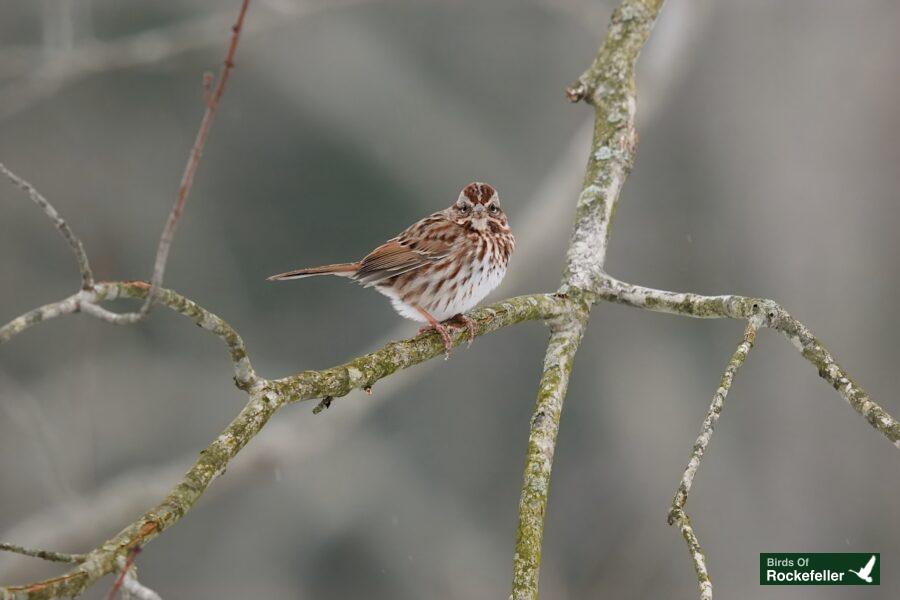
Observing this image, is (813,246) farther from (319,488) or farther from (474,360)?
(319,488)

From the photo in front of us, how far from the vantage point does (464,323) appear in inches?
161

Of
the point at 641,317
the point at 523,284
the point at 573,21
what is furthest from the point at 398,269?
the point at 573,21

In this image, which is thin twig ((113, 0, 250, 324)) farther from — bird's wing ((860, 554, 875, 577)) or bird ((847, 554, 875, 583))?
bird's wing ((860, 554, 875, 577))

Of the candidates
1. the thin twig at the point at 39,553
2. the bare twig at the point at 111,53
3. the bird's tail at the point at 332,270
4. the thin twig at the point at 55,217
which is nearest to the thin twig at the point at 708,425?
the thin twig at the point at 39,553

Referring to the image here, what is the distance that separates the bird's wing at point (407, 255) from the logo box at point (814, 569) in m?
2.57

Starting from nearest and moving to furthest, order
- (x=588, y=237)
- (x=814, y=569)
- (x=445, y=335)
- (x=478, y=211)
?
(x=445, y=335)
(x=588, y=237)
(x=478, y=211)
(x=814, y=569)

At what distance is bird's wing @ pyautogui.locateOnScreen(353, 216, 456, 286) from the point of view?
4.64 meters

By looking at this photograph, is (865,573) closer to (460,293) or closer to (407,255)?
(460,293)

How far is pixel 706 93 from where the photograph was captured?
11.3 metres

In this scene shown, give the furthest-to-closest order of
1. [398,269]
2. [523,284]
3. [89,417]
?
1. [89,417]
2. [523,284]
3. [398,269]

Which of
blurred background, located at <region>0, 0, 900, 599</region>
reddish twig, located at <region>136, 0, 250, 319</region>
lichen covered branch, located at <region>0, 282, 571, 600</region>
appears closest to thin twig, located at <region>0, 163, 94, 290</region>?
lichen covered branch, located at <region>0, 282, 571, 600</region>

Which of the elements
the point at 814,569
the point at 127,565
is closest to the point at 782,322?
the point at 127,565

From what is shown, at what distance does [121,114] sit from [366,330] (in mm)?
3525

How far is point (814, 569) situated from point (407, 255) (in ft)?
10.8
